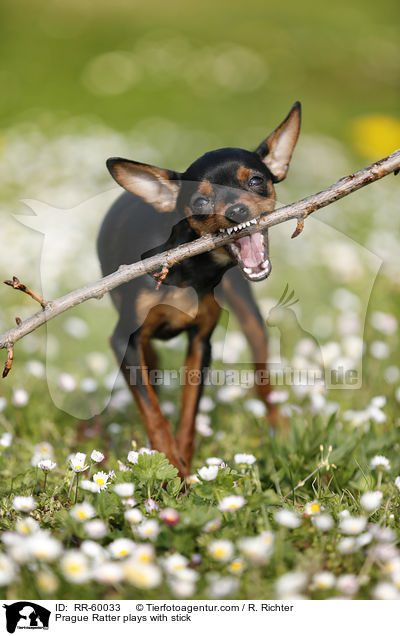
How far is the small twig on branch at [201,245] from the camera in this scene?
2.48m

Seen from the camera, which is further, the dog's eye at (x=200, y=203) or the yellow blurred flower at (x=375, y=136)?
the yellow blurred flower at (x=375, y=136)

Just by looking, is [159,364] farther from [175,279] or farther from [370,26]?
[370,26]

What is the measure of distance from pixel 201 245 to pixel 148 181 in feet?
1.36

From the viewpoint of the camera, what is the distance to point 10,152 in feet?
26.2

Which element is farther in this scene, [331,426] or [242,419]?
[242,419]

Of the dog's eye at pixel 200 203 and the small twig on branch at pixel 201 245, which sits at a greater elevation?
the dog's eye at pixel 200 203

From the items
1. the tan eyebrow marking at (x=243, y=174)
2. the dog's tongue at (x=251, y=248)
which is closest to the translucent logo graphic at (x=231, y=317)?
the dog's tongue at (x=251, y=248)

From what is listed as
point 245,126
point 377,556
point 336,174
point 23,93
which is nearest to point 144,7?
point 23,93

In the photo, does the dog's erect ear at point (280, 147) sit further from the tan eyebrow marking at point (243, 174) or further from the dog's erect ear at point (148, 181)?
the dog's erect ear at point (148, 181)

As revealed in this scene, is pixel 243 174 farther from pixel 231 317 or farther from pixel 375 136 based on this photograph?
pixel 375 136

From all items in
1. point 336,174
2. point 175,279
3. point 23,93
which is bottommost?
point 175,279

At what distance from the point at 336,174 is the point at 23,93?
5.81 meters
